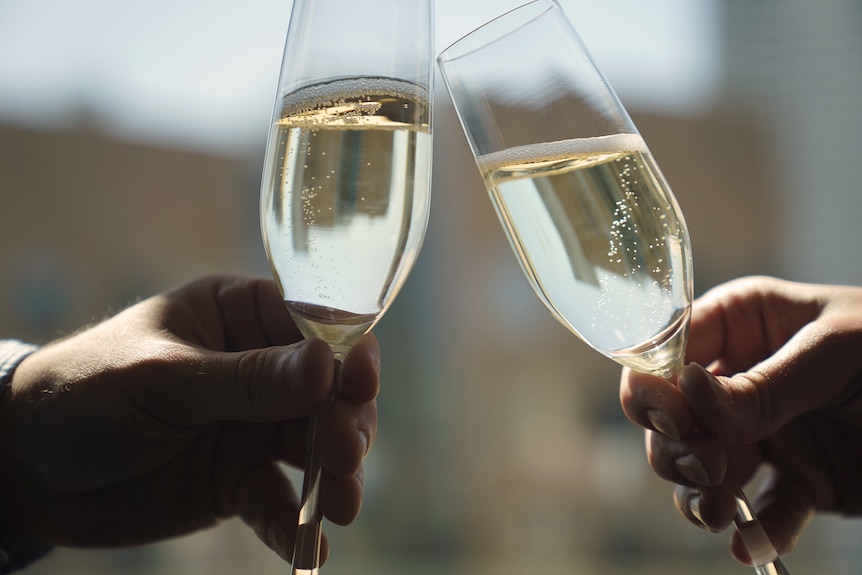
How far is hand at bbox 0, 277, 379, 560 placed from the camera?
0.78m

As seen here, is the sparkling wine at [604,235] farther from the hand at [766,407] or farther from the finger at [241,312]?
the finger at [241,312]

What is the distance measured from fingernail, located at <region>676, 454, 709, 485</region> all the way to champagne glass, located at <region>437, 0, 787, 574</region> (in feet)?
0.11

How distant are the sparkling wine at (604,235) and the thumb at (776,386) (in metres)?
0.06

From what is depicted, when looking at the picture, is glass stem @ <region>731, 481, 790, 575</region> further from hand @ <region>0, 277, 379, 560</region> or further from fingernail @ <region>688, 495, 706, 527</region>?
hand @ <region>0, 277, 379, 560</region>

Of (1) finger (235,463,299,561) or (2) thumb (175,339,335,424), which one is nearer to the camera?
(2) thumb (175,339,335,424)

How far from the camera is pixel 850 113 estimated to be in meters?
3.20

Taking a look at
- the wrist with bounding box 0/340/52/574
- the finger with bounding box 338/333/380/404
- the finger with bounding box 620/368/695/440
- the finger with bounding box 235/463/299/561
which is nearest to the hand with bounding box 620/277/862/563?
the finger with bounding box 620/368/695/440

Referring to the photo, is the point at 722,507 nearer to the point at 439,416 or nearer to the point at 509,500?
the point at 439,416

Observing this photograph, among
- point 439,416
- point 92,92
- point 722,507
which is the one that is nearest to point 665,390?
point 722,507

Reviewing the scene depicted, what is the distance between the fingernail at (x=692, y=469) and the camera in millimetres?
806

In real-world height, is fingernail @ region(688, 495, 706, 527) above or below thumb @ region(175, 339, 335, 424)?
below

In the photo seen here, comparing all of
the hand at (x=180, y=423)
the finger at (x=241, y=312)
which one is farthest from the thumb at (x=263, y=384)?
the finger at (x=241, y=312)

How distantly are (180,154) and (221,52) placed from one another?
1413mm

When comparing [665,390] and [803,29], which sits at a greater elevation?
[803,29]
